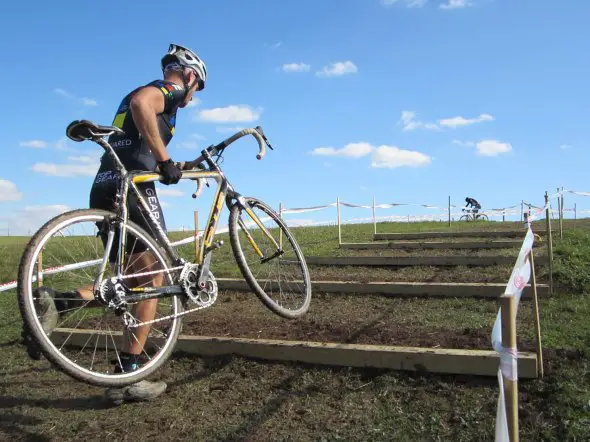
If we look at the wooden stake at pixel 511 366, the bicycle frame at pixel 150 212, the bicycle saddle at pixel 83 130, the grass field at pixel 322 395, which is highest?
the bicycle saddle at pixel 83 130

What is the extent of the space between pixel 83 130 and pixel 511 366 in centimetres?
280

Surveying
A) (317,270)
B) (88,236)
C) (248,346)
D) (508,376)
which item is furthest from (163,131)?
(317,270)

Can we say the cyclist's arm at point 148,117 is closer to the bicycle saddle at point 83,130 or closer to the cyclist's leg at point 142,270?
the bicycle saddle at point 83,130

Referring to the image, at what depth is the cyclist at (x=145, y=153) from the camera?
3482 mm

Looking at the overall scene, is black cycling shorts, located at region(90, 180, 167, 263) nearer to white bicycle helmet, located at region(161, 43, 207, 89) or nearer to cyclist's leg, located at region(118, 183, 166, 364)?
cyclist's leg, located at region(118, 183, 166, 364)

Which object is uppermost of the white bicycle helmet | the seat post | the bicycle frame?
the white bicycle helmet

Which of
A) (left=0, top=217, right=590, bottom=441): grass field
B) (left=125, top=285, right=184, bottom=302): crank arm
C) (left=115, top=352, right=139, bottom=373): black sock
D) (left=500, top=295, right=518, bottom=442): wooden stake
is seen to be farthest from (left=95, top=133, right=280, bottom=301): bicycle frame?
(left=500, top=295, right=518, bottom=442): wooden stake

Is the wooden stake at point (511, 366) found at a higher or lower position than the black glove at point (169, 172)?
lower

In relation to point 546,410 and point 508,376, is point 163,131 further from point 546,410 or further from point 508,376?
point 546,410

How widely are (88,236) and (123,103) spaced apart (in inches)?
40.4

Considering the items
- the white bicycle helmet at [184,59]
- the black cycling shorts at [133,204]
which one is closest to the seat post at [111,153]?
the black cycling shorts at [133,204]

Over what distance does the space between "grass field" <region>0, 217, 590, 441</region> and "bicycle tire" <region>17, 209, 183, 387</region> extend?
0.45 metres

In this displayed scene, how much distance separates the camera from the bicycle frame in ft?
11.0

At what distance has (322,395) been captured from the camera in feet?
12.4
